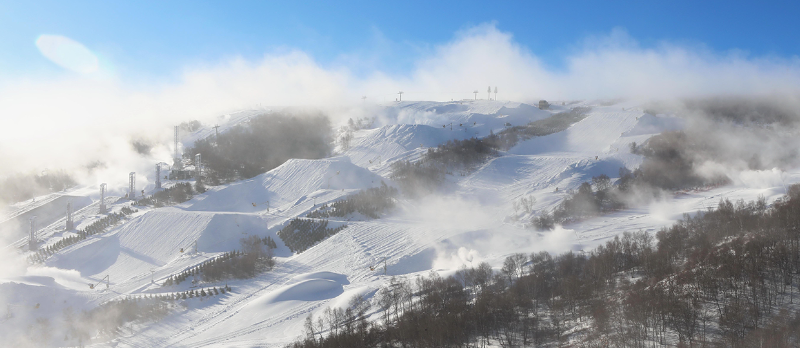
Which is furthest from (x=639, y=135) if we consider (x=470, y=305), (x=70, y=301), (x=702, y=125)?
(x=70, y=301)

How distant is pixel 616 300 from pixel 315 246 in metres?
24.8

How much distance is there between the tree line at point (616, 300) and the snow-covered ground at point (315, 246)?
13.1 feet

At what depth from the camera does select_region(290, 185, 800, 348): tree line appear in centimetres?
2264

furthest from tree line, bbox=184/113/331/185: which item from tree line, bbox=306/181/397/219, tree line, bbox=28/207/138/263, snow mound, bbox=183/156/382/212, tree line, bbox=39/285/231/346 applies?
tree line, bbox=39/285/231/346

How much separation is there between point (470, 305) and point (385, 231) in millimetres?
17713

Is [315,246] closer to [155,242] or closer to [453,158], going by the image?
[155,242]

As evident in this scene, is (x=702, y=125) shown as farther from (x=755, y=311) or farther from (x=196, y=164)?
(x=196, y=164)

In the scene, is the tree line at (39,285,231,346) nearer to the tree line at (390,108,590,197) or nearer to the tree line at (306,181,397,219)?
the tree line at (306,181,397,219)

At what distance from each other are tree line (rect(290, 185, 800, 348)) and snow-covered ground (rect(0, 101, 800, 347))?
13.1 ft

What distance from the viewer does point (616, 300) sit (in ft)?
86.1

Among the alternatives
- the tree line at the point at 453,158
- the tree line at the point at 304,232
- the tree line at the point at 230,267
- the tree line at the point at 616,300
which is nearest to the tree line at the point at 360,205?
the tree line at the point at 304,232

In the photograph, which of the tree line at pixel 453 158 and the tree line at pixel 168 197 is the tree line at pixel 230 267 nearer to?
the tree line at pixel 168 197

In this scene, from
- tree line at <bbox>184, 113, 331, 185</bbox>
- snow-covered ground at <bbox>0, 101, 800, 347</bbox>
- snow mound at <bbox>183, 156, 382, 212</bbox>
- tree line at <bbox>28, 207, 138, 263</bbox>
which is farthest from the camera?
tree line at <bbox>184, 113, 331, 185</bbox>

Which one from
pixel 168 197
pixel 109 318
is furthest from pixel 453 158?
pixel 109 318
